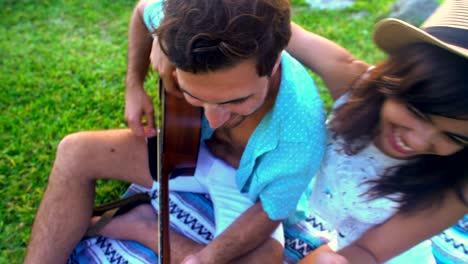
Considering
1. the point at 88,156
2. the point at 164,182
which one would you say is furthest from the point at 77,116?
the point at 164,182

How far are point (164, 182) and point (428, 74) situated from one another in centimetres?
101

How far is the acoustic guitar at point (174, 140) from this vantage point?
5.61ft

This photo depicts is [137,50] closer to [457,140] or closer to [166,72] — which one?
[166,72]

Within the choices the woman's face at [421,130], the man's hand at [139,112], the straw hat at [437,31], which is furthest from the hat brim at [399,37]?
the man's hand at [139,112]

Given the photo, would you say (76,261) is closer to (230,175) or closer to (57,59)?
(230,175)

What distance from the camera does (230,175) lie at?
75.5 inches

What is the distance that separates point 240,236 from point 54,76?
6.35 feet

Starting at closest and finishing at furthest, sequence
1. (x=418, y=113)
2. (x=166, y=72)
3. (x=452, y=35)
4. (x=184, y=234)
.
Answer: (x=452, y=35) → (x=418, y=113) → (x=166, y=72) → (x=184, y=234)

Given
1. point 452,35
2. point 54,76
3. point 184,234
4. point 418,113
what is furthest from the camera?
point 54,76

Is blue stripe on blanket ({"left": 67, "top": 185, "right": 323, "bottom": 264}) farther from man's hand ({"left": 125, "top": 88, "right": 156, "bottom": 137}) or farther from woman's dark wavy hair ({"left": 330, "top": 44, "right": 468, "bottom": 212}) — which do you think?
woman's dark wavy hair ({"left": 330, "top": 44, "right": 468, "bottom": 212})

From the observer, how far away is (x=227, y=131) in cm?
182

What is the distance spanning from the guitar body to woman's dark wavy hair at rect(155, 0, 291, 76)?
1.41 feet

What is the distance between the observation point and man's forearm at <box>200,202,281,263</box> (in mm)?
1729

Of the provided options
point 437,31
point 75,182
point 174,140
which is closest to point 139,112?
point 174,140
